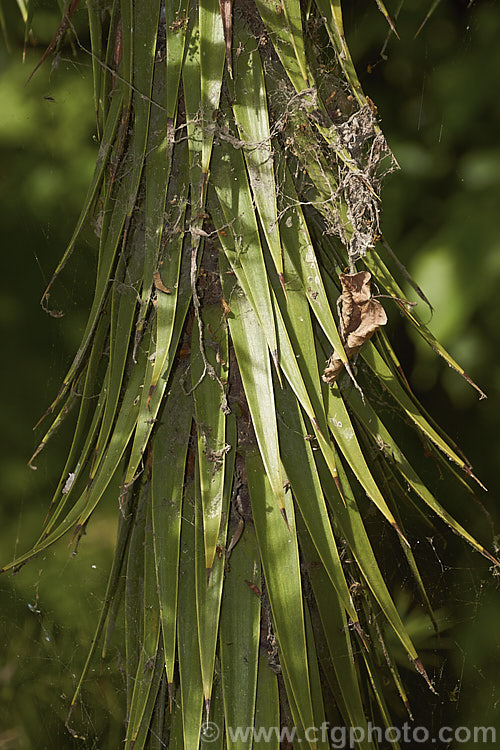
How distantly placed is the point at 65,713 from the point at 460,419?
596 millimetres

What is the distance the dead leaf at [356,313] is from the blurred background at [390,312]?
33 cm

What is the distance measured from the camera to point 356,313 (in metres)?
0.43

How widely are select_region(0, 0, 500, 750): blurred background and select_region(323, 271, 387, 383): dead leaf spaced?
33 cm

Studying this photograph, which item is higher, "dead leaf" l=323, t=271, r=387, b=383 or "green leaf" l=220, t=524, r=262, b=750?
"dead leaf" l=323, t=271, r=387, b=383

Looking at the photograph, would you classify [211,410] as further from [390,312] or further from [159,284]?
[390,312]

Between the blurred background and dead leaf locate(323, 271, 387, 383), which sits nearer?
dead leaf locate(323, 271, 387, 383)

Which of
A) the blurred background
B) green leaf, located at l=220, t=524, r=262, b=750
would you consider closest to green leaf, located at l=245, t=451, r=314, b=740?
green leaf, located at l=220, t=524, r=262, b=750

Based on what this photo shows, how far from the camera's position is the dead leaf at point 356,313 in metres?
0.42

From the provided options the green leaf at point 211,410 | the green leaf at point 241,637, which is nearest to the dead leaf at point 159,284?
the green leaf at point 211,410

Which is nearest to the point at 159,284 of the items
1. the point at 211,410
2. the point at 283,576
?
the point at 211,410

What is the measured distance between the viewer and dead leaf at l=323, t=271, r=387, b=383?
423 mm

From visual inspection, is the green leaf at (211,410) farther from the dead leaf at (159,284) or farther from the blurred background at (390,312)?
the blurred background at (390,312)
